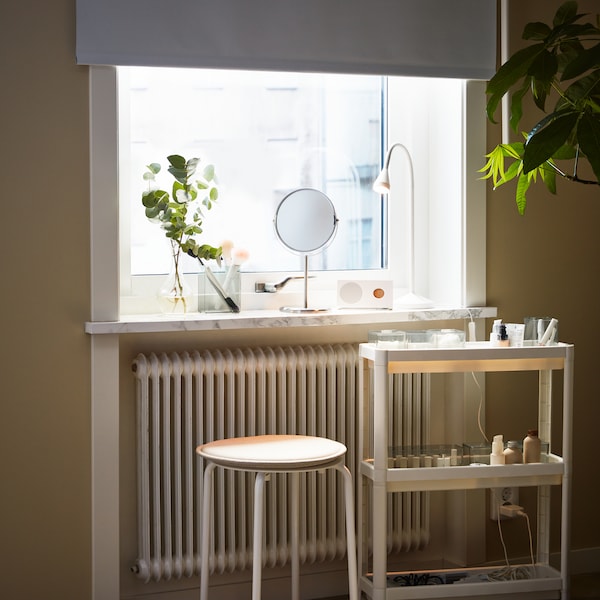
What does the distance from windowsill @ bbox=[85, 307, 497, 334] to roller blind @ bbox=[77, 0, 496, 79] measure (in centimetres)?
70

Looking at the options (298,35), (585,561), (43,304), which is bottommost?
(585,561)

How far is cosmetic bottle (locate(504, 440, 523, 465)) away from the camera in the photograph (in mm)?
2531

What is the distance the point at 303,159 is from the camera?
289 centimetres

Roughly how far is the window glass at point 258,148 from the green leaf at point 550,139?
1419 millimetres

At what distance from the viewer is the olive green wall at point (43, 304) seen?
2.34 meters

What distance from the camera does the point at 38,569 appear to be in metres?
2.41

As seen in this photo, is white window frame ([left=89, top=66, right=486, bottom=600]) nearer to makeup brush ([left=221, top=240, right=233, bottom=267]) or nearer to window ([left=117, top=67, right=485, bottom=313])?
window ([left=117, top=67, right=485, bottom=313])

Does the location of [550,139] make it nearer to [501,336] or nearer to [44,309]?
[501,336]

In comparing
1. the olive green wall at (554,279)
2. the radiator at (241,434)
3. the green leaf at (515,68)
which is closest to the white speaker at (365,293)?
the radiator at (241,434)

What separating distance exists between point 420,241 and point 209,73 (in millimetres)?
889

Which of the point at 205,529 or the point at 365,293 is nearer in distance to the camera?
the point at 205,529

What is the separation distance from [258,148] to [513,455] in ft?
4.04

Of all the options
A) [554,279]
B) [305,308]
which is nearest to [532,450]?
[554,279]

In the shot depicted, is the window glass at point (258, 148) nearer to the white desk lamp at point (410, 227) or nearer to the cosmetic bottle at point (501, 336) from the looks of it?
the white desk lamp at point (410, 227)
